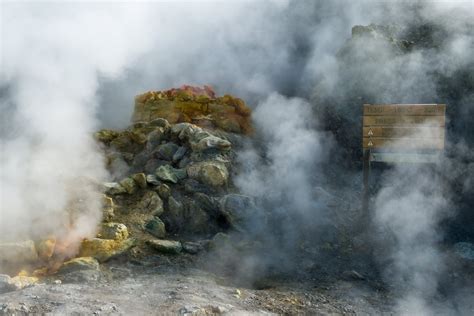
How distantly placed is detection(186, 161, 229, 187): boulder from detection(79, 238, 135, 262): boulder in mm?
1591

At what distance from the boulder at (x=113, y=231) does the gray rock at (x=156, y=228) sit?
1.05ft

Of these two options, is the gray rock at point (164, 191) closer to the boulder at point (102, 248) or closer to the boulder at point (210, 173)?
the boulder at point (210, 173)

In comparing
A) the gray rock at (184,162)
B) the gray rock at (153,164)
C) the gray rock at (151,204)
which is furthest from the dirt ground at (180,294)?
the gray rock at (153,164)

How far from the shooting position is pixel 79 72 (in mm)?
9750

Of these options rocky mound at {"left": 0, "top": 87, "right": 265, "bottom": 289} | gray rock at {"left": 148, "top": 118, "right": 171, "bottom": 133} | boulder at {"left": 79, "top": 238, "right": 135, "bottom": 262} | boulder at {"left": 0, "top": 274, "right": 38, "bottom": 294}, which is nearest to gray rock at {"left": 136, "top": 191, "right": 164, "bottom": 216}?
rocky mound at {"left": 0, "top": 87, "right": 265, "bottom": 289}

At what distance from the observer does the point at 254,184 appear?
7.06 metres

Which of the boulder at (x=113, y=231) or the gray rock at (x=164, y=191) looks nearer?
the boulder at (x=113, y=231)

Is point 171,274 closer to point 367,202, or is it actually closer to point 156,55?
point 367,202

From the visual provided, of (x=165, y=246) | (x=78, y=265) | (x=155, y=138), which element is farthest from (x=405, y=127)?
(x=78, y=265)

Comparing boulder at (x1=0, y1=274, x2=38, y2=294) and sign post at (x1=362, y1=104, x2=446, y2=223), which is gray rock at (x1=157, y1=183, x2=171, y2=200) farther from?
sign post at (x1=362, y1=104, x2=446, y2=223)

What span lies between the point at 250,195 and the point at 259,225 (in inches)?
26.5

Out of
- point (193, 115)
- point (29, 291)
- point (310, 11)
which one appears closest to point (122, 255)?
point (29, 291)

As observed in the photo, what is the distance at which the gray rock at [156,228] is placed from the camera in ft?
19.8

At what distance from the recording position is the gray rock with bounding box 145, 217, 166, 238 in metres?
6.03
